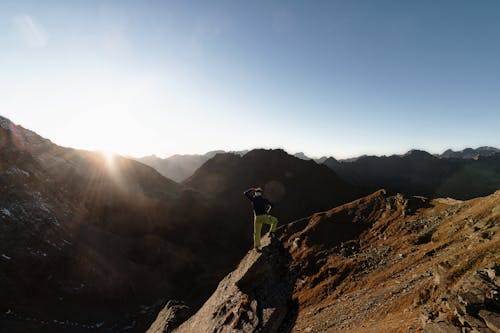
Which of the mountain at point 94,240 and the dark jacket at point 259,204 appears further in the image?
the mountain at point 94,240

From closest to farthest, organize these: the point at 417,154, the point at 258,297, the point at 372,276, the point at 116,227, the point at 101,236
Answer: the point at 258,297 → the point at 372,276 → the point at 101,236 → the point at 116,227 → the point at 417,154

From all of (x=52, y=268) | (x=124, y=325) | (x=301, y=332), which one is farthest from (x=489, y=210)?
(x=52, y=268)

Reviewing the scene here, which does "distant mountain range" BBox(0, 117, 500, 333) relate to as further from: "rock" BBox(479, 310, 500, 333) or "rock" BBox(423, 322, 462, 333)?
"rock" BBox(479, 310, 500, 333)

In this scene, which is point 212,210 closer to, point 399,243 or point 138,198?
point 138,198

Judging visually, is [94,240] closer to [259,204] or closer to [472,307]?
[259,204]

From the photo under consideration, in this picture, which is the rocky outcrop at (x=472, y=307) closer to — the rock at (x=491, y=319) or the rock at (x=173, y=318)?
the rock at (x=491, y=319)

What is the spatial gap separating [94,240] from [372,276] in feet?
128

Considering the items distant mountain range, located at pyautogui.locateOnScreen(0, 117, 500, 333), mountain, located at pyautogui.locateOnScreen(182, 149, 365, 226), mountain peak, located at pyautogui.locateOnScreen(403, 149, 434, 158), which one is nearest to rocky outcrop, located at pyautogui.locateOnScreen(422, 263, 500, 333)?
distant mountain range, located at pyautogui.locateOnScreen(0, 117, 500, 333)

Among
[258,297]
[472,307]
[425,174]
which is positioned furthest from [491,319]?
[425,174]

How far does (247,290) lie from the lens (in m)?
11.2

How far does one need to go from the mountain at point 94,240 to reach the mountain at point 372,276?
18.3 metres

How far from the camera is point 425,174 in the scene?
15650cm

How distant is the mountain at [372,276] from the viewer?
10.8 meters

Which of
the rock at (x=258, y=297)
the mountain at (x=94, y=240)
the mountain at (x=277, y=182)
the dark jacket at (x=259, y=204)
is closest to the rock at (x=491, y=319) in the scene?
the rock at (x=258, y=297)
